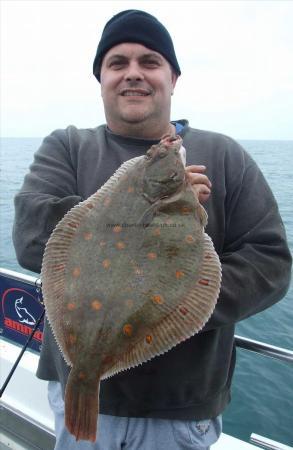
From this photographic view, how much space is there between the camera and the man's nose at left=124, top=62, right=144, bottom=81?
217 centimetres

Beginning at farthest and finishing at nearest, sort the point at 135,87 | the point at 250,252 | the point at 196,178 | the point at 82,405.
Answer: the point at 135,87 → the point at 250,252 → the point at 196,178 → the point at 82,405

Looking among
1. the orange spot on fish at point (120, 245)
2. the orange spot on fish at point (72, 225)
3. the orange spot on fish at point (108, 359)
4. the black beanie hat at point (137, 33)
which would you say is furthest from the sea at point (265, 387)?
the black beanie hat at point (137, 33)

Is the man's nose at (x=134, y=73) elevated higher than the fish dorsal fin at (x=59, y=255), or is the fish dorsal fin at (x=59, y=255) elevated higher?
the man's nose at (x=134, y=73)

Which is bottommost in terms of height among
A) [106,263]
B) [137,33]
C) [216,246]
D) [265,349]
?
[265,349]

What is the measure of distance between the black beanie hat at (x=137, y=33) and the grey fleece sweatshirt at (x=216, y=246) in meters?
0.58

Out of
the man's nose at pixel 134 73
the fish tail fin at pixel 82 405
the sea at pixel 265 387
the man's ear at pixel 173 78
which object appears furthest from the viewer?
the sea at pixel 265 387

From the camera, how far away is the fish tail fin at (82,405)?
152 centimetres

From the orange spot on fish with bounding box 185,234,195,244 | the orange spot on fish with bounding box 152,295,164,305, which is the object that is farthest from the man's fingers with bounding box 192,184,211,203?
the orange spot on fish with bounding box 152,295,164,305

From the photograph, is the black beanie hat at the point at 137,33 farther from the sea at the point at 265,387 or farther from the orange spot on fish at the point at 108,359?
the sea at the point at 265,387

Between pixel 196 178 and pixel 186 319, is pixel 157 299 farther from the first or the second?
pixel 196 178

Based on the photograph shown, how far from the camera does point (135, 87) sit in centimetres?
220

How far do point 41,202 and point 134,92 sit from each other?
33.0 inches

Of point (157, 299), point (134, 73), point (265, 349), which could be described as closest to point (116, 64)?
point (134, 73)

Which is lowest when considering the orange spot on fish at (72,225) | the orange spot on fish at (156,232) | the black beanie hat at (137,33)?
the orange spot on fish at (72,225)
